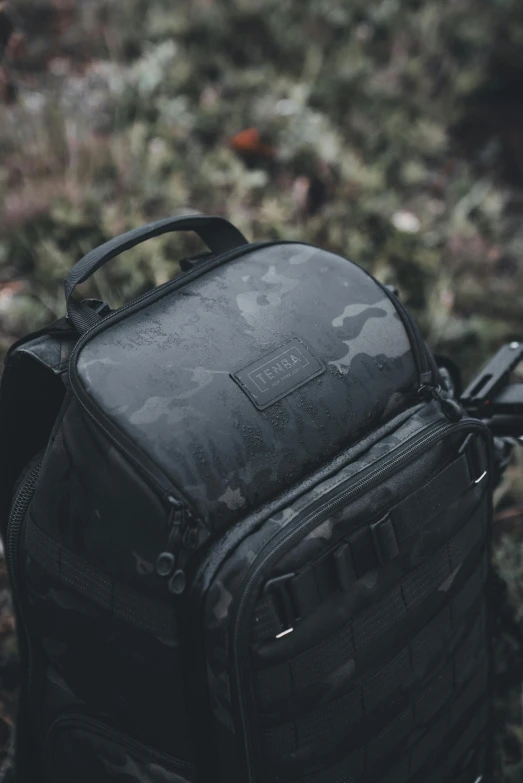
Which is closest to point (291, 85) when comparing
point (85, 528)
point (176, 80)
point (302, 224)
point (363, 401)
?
point (176, 80)

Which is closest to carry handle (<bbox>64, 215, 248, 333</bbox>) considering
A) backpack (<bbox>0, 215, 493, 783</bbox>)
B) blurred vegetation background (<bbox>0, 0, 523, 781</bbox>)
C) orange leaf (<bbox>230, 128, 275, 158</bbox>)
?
backpack (<bbox>0, 215, 493, 783</bbox>)

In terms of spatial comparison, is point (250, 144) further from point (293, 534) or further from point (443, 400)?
point (293, 534)

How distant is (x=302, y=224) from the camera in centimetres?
290

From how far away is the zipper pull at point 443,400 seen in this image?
1367 mm

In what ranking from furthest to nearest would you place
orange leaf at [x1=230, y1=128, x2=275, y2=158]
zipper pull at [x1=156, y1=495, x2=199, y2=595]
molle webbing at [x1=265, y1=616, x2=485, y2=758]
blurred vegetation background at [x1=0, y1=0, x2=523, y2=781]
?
orange leaf at [x1=230, y1=128, x2=275, y2=158]
blurred vegetation background at [x1=0, y1=0, x2=523, y2=781]
molle webbing at [x1=265, y1=616, x2=485, y2=758]
zipper pull at [x1=156, y1=495, x2=199, y2=595]

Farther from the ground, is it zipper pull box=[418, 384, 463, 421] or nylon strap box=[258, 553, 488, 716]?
zipper pull box=[418, 384, 463, 421]

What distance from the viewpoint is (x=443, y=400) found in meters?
1.38

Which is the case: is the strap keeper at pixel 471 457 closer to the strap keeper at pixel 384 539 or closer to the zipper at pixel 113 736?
the strap keeper at pixel 384 539

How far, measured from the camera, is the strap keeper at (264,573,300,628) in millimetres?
1138

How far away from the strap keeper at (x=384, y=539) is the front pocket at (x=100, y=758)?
19.2 inches

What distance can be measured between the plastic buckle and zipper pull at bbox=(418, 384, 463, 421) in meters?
0.44

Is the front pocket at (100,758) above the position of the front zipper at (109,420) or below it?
below

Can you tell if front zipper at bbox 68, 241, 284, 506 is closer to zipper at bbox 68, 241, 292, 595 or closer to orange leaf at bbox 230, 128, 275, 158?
zipper at bbox 68, 241, 292, 595

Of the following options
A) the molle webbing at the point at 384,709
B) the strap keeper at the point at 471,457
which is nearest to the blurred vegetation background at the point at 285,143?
the molle webbing at the point at 384,709
